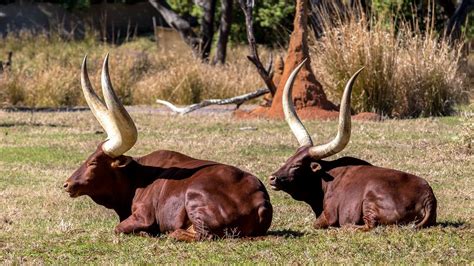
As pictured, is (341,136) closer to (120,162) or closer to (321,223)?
(321,223)

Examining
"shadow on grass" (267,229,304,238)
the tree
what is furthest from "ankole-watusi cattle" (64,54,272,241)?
the tree

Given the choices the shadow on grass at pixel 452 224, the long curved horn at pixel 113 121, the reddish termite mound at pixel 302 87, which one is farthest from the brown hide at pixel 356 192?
the reddish termite mound at pixel 302 87

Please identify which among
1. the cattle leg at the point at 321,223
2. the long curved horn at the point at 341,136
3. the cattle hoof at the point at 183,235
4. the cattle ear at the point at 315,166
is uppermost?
the long curved horn at the point at 341,136

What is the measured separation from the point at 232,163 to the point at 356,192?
5.21m

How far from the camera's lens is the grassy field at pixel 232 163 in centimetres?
807

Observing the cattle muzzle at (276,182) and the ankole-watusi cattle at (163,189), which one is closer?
the ankole-watusi cattle at (163,189)

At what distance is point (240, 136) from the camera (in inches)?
675

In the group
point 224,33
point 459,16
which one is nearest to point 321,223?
point 459,16

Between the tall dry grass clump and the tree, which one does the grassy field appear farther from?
the tree

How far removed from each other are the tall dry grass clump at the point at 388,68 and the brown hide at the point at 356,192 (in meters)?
10.5

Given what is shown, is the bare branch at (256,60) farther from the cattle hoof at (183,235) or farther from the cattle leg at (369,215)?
the cattle hoof at (183,235)

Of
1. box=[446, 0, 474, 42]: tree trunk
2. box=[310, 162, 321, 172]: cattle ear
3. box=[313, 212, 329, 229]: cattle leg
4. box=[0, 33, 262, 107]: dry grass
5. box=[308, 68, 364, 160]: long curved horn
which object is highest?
box=[308, 68, 364, 160]: long curved horn

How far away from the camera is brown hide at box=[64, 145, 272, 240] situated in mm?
8523

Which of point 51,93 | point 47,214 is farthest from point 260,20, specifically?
point 47,214
